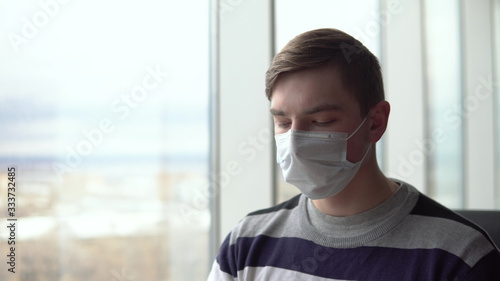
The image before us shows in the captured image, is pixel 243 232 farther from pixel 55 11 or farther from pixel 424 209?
pixel 55 11

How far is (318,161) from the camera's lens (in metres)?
1.47

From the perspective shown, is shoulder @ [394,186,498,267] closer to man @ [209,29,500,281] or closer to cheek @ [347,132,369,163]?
man @ [209,29,500,281]

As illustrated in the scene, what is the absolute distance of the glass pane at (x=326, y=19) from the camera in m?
2.64

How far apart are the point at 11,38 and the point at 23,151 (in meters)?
0.35

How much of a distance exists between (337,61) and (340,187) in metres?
0.32

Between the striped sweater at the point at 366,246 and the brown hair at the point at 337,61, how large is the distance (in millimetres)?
273

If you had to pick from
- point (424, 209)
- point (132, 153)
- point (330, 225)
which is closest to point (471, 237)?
point (424, 209)

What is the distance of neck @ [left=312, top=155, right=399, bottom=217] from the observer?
A: 145 cm

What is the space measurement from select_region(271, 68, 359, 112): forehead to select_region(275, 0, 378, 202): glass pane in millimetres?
1178

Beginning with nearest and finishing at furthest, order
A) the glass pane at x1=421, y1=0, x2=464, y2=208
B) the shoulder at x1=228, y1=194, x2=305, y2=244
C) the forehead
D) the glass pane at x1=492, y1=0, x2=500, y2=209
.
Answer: the forehead → the shoulder at x1=228, y1=194, x2=305, y2=244 → the glass pane at x1=421, y1=0, x2=464, y2=208 → the glass pane at x1=492, y1=0, x2=500, y2=209

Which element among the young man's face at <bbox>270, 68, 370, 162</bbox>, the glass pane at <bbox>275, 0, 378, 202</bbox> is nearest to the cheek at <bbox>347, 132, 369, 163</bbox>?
the young man's face at <bbox>270, 68, 370, 162</bbox>

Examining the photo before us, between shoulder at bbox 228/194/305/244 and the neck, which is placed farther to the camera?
shoulder at bbox 228/194/305/244

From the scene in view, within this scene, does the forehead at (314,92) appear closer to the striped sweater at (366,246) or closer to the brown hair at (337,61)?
the brown hair at (337,61)

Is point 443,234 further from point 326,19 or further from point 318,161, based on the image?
point 326,19
